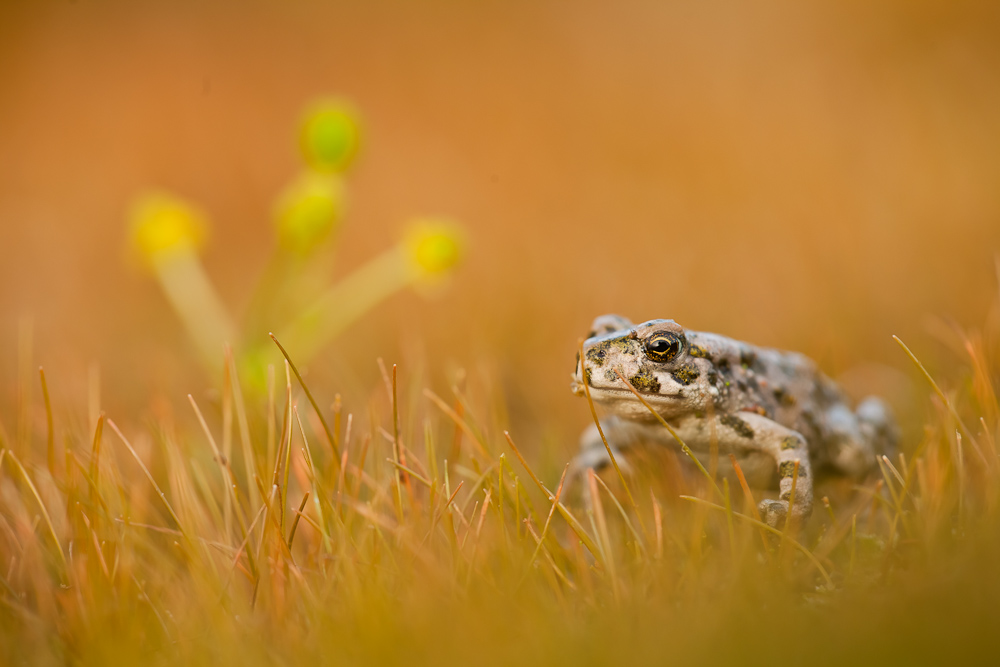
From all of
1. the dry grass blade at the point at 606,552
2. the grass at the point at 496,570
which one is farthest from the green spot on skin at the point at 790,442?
the dry grass blade at the point at 606,552

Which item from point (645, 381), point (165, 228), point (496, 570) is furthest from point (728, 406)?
point (165, 228)

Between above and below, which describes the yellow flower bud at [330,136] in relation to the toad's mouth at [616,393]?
above

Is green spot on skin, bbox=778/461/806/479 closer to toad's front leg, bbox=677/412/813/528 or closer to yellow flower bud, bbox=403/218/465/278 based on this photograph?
toad's front leg, bbox=677/412/813/528

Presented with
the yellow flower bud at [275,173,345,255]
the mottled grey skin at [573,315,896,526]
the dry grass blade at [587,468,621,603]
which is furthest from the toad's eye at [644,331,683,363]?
the yellow flower bud at [275,173,345,255]

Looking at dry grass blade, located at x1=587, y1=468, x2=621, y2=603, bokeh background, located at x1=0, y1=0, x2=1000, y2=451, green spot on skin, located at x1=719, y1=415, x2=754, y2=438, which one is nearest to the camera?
dry grass blade, located at x1=587, y1=468, x2=621, y2=603

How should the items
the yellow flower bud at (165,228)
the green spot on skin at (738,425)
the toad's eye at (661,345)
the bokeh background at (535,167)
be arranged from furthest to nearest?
the bokeh background at (535,167) → the yellow flower bud at (165,228) → the green spot on skin at (738,425) → the toad's eye at (661,345)

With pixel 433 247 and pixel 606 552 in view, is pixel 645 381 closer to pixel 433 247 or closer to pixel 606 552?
pixel 606 552

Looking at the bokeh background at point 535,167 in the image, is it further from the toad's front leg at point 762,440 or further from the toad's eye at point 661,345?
the toad's eye at point 661,345
